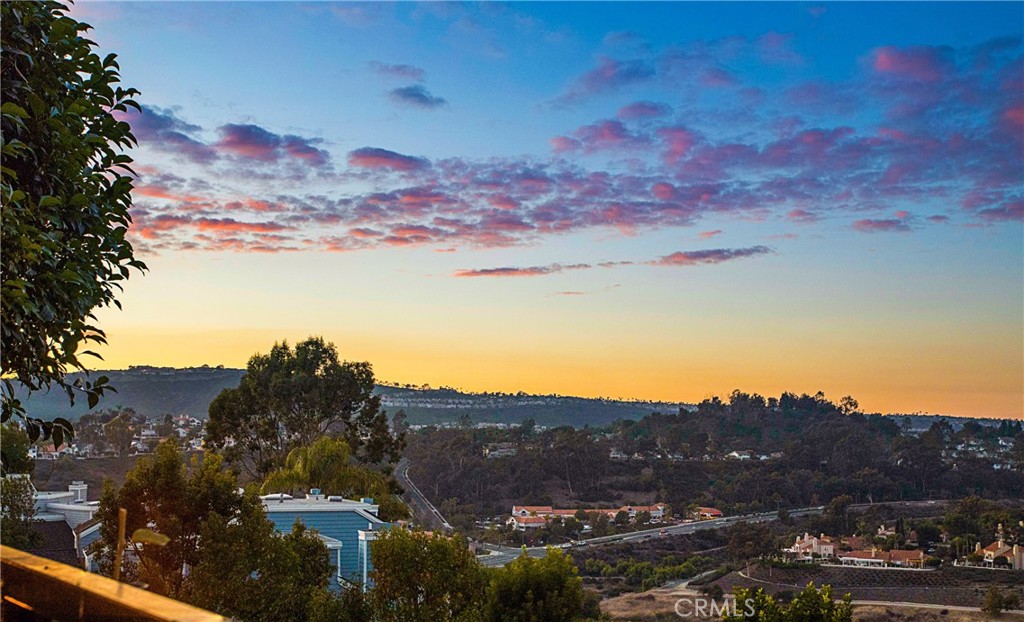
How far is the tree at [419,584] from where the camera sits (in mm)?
11977

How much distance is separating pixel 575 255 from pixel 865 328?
45.2ft

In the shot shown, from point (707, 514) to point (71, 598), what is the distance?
46.0 meters

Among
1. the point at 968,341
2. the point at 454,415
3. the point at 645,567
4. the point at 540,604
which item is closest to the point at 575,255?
the point at 645,567

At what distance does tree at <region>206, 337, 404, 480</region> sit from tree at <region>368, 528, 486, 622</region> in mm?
15399

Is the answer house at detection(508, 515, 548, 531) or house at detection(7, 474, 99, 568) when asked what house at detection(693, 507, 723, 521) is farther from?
house at detection(7, 474, 99, 568)

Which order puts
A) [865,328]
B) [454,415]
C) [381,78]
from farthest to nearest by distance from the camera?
[454,415] → [865,328] → [381,78]

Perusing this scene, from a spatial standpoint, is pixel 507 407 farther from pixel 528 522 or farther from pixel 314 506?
pixel 314 506

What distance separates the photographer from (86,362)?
4012 millimetres

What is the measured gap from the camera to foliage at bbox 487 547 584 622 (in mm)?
11914

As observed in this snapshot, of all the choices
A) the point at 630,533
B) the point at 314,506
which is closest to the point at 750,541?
the point at 630,533

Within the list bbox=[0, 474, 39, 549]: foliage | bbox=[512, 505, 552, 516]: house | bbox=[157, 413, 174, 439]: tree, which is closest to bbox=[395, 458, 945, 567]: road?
bbox=[512, 505, 552, 516]: house

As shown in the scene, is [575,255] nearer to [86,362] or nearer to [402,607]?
[402,607]

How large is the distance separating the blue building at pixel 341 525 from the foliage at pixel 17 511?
3833 millimetres

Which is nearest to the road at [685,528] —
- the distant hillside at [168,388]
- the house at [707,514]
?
the house at [707,514]
